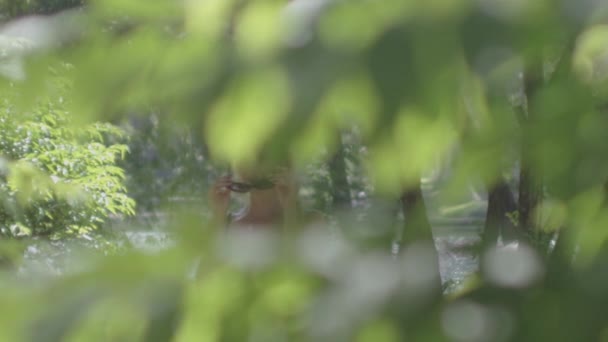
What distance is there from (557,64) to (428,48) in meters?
0.13

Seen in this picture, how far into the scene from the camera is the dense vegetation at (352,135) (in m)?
0.40

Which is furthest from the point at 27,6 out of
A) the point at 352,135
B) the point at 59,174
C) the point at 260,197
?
the point at 352,135

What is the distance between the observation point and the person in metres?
0.61

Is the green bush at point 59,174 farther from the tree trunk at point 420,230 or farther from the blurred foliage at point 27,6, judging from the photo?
the tree trunk at point 420,230

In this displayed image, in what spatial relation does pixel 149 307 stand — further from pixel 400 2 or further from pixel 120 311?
pixel 400 2

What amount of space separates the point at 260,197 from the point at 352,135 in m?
0.77

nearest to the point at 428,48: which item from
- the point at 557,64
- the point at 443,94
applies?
the point at 443,94

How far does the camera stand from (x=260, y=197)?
1.24 m

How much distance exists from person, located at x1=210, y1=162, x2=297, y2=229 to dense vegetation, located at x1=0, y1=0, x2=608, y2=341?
0.23 feet

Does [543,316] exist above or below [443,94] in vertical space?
below

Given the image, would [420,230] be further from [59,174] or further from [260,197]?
[59,174]

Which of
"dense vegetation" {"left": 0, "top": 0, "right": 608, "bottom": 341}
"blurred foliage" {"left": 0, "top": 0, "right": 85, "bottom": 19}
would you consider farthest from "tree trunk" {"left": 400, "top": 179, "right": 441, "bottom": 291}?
"blurred foliage" {"left": 0, "top": 0, "right": 85, "bottom": 19}

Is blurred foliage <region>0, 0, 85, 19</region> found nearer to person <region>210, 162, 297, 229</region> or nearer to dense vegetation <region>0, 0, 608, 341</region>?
person <region>210, 162, 297, 229</region>

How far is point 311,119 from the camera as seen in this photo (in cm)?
40
